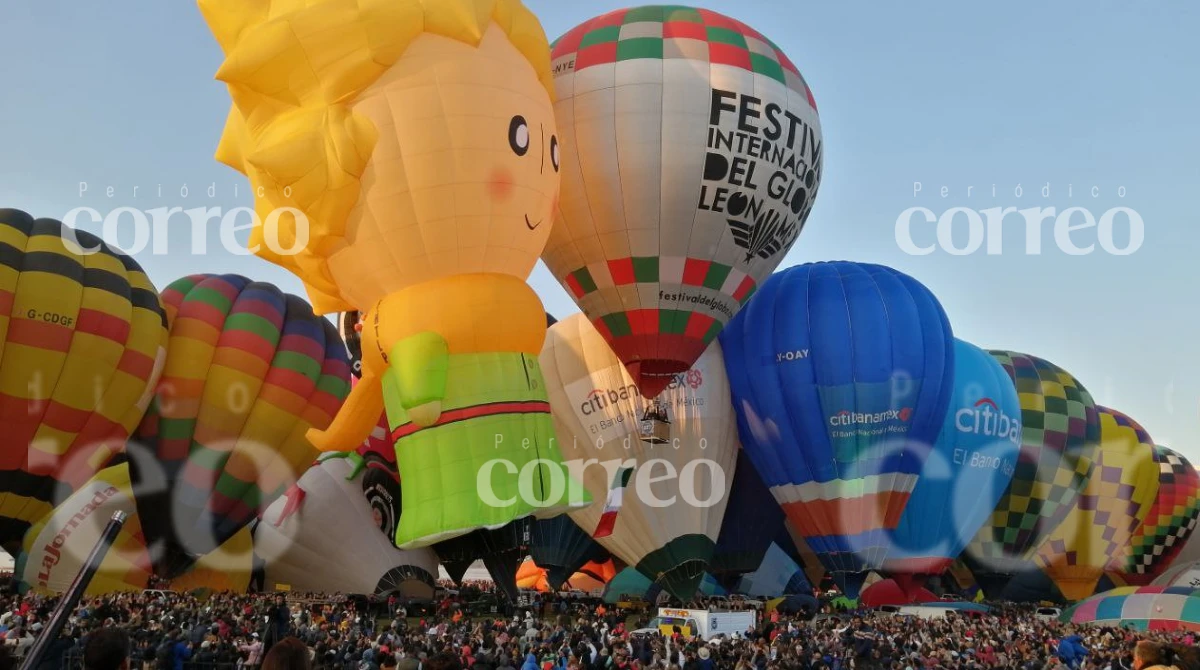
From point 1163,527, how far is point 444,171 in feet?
73.2

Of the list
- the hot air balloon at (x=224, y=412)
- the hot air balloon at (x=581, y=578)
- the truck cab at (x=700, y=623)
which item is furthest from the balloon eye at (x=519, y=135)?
the hot air balloon at (x=581, y=578)

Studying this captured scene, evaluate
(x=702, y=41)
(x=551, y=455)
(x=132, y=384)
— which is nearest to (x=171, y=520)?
(x=132, y=384)

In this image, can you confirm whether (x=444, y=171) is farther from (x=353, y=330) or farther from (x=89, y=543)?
(x=89, y=543)

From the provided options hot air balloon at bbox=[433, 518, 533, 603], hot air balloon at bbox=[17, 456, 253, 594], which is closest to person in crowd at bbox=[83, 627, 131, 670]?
hot air balloon at bbox=[433, 518, 533, 603]

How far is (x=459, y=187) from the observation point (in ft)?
28.6

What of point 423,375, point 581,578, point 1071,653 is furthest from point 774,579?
point 423,375

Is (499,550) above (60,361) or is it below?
below

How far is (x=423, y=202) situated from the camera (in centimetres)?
871

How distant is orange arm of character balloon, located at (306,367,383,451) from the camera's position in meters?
9.87

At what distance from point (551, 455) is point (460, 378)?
1.04 meters

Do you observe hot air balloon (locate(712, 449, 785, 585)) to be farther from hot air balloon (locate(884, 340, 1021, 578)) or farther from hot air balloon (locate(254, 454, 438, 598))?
hot air balloon (locate(254, 454, 438, 598))

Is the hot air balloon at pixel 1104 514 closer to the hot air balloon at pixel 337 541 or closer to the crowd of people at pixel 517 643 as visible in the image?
the crowd of people at pixel 517 643

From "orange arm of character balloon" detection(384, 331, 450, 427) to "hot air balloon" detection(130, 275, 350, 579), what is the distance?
4739 mm

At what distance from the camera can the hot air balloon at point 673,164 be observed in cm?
1170
